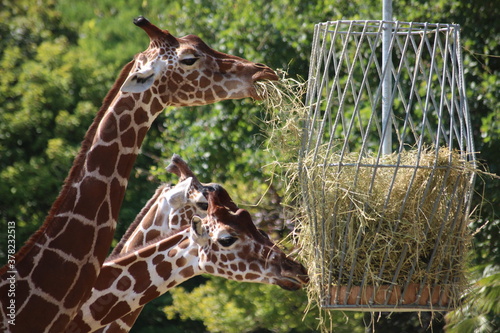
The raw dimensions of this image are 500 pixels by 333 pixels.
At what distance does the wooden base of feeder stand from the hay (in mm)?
25

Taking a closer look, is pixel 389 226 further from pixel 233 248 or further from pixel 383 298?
pixel 233 248

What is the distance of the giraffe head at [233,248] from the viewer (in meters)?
5.39

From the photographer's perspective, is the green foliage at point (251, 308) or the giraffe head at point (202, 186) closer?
the giraffe head at point (202, 186)

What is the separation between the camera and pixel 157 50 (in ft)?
15.2

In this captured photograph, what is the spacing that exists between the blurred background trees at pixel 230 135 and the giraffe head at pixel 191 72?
0.91 m

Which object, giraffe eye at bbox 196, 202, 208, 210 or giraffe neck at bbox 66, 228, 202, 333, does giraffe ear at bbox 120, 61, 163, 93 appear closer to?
giraffe neck at bbox 66, 228, 202, 333

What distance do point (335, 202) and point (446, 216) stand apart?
575mm

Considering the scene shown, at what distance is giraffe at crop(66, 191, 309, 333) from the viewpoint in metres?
5.16

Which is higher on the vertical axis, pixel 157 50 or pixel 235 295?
pixel 157 50

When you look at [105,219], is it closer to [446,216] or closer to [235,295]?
[446,216]

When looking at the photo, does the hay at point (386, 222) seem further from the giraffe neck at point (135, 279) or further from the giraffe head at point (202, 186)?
the giraffe head at point (202, 186)

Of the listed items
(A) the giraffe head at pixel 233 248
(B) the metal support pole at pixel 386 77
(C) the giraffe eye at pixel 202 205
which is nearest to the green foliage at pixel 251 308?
(C) the giraffe eye at pixel 202 205

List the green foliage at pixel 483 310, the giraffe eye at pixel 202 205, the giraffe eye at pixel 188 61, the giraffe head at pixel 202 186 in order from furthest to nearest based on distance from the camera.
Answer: the green foliage at pixel 483 310
the giraffe eye at pixel 202 205
the giraffe head at pixel 202 186
the giraffe eye at pixel 188 61

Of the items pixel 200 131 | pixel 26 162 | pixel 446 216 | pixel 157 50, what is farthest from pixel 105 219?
pixel 26 162
